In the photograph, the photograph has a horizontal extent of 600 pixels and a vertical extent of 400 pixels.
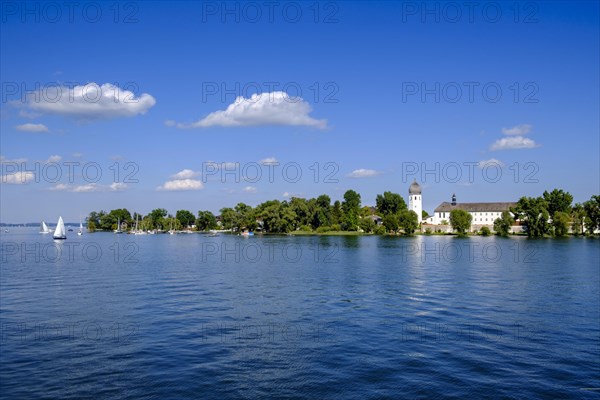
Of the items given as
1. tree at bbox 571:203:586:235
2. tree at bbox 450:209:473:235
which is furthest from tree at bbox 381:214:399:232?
tree at bbox 571:203:586:235

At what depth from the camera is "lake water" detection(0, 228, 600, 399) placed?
1880 centimetres

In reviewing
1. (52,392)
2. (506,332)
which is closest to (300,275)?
(506,332)

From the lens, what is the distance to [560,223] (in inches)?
6575

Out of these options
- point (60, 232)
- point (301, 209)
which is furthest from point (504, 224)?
point (60, 232)

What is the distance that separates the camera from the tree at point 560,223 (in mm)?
166625

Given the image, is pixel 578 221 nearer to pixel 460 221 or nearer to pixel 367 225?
pixel 460 221

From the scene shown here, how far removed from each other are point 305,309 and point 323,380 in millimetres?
14218

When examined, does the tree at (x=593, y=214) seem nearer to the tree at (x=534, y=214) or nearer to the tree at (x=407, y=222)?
the tree at (x=534, y=214)

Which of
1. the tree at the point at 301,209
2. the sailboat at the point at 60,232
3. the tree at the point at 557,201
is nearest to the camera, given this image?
the sailboat at the point at 60,232

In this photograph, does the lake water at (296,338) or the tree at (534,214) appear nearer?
the lake water at (296,338)

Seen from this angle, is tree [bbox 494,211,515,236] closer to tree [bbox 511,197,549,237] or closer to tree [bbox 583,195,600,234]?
tree [bbox 511,197,549,237]

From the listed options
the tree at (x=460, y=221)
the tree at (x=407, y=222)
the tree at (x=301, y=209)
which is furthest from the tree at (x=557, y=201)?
the tree at (x=301, y=209)

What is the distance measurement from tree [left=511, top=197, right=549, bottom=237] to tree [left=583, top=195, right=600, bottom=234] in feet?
56.1

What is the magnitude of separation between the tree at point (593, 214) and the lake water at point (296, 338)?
470 feet
